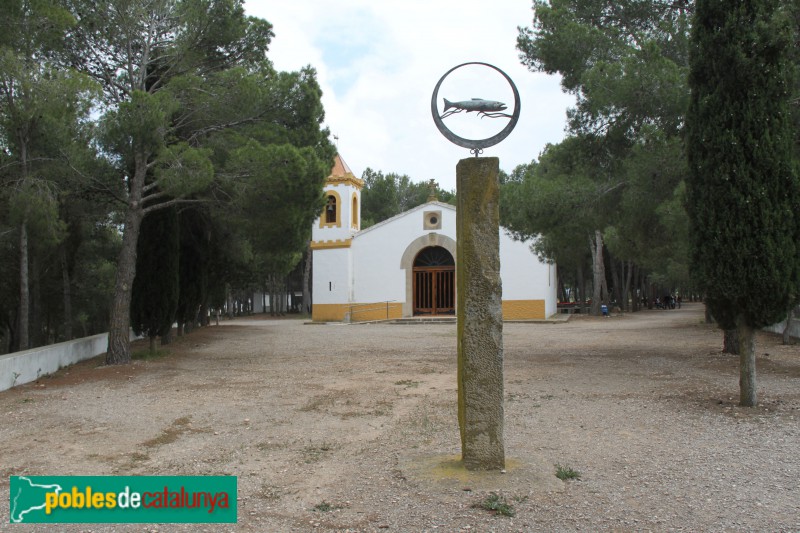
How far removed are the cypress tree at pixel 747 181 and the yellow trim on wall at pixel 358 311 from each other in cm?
2047

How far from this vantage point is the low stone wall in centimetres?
907

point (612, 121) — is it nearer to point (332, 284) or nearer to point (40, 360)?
point (40, 360)

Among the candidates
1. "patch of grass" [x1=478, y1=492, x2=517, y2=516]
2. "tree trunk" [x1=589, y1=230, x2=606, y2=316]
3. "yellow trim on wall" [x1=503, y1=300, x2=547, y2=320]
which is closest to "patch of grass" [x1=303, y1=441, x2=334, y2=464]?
"patch of grass" [x1=478, y1=492, x2=517, y2=516]

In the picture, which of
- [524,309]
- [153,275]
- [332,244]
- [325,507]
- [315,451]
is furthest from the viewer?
[332,244]

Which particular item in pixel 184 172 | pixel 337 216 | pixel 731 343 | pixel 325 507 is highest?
pixel 337 216

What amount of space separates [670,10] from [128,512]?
40.8 feet

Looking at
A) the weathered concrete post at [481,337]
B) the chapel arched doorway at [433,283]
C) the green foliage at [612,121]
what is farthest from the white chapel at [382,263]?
the weathered concrete post at [481,337]

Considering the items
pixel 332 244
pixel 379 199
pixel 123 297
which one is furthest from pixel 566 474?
pixel 379 199

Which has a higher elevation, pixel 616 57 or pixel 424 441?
pixel 616 57

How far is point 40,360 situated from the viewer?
33.6 feet

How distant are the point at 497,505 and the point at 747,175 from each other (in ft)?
16.3

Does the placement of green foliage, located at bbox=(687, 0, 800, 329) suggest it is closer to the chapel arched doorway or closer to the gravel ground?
the gravel ground

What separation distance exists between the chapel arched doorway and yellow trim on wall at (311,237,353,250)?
10.1 ft

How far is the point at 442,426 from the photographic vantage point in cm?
618
